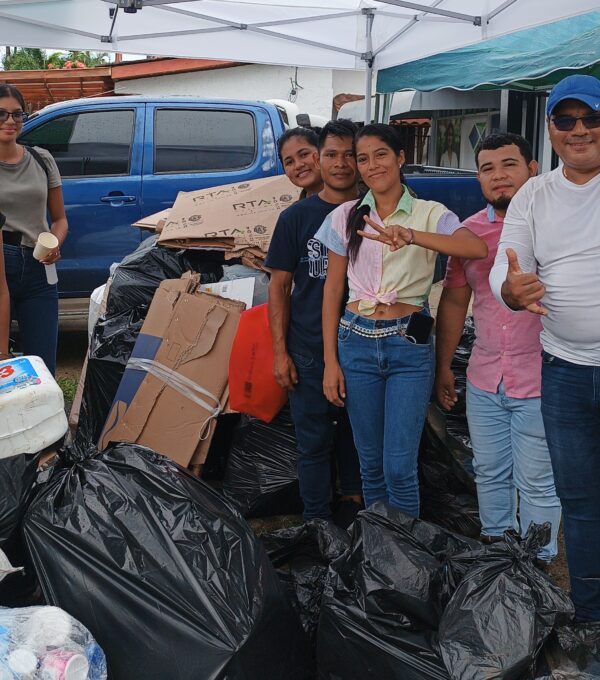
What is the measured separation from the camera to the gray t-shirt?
3525 mm

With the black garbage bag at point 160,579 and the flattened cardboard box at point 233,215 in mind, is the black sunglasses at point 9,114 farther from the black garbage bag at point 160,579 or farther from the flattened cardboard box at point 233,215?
the black garbage bag at point 160,579

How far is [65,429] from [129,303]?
5.16ft

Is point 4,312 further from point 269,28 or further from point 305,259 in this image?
point 269,28

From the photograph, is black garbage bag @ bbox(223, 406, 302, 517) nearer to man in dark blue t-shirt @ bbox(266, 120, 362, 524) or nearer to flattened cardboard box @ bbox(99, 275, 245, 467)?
flattened cardboard box @ bbox(99, 275, 245, 467)

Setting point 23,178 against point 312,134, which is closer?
point 312,134

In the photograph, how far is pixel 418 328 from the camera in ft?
8.55

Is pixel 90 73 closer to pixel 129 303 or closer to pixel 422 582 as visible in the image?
pixel 129 303

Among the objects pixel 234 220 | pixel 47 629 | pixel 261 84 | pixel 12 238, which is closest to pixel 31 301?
pixel 12 238

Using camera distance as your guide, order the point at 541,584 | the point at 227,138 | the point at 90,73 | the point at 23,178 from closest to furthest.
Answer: the point at 541,584, the point at 23,178, the point at 227,138, the point at 90,73

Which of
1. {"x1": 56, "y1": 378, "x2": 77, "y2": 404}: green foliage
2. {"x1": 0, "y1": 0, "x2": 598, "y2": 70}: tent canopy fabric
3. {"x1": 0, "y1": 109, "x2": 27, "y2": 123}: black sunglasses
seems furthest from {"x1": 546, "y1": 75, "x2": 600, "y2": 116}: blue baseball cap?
{"x1": 56, "y1": 378, "x2": 77, "y2": 404}: green foliage

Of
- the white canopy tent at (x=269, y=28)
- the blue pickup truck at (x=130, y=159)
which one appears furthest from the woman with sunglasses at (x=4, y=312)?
the blue pickup truck at (x=130, y=159)

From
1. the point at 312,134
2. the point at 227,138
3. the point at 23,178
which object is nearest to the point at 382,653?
the point at 312,134

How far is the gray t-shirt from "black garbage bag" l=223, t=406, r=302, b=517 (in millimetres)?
→ 1313

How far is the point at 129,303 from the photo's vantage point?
4281 mm
